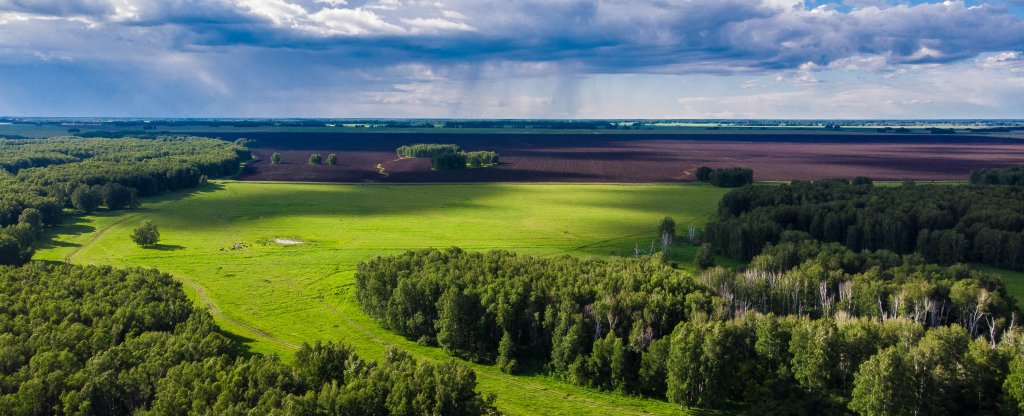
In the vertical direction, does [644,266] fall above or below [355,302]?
above

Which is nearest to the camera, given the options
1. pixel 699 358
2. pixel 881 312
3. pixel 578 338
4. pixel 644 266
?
pixel 699 358

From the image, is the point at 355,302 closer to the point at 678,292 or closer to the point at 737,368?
the point at 678,292

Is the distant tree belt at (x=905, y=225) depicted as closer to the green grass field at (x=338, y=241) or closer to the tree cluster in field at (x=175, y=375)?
the green grass field at (x=338, y=241)

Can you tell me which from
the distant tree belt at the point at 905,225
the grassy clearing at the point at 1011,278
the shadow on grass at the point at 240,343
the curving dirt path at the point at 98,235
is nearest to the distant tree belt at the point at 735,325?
the grassy clearing at the point at 1011,278

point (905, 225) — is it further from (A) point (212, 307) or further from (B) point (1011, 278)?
(A) point (212, 307)

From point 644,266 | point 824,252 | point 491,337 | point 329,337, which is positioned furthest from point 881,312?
point 329,337

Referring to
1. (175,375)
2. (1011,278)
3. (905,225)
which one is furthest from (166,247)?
(1011,278)
